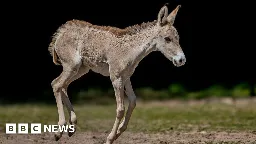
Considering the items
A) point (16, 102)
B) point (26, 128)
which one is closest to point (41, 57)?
point (16, 102)

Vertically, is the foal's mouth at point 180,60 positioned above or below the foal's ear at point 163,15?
below

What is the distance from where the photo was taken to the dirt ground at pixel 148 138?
9703mm

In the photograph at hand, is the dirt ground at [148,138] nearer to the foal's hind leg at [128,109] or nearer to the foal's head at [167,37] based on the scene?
the foal's hind leg at [128,109]

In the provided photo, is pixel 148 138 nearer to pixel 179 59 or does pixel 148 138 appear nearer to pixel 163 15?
pixel 179 59

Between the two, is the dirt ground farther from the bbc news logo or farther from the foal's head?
the foal's head

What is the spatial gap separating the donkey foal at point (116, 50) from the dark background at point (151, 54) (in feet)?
25.1

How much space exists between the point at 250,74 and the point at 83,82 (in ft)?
13.1

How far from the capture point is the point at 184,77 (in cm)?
1719

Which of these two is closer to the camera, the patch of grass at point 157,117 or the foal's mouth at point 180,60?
the foal's mouth at point 180,60

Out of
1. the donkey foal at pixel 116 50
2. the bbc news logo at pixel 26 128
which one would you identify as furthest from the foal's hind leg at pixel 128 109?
the bbc news logo at pixel 26 128

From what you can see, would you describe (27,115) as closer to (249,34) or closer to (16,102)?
(16,102)

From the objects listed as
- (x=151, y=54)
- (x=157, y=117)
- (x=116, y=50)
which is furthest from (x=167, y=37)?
(x=151, y=54)

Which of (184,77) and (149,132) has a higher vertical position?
(184,77)

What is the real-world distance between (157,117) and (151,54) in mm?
4026
